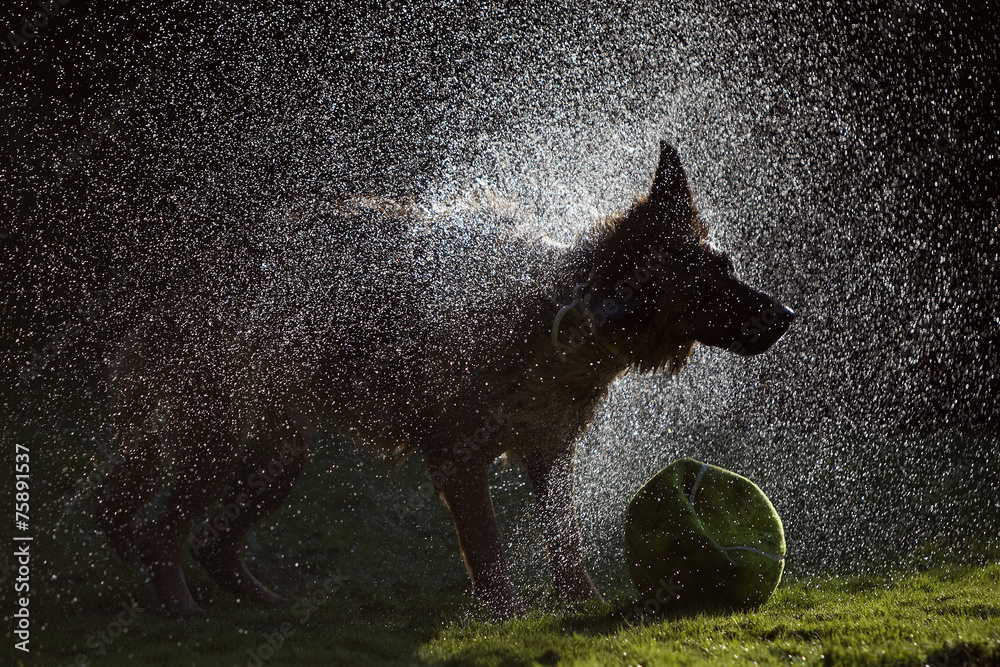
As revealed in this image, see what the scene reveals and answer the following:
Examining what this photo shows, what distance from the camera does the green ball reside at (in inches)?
115

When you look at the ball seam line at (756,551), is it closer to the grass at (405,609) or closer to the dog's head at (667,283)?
the grass at (405,609)

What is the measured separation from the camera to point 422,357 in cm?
364

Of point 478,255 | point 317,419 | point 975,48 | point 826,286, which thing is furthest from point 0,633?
point 975,48

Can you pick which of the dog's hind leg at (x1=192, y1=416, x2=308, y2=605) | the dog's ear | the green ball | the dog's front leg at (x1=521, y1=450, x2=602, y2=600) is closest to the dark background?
the dog's front leg at (x1=521, y1=450, x2=602, y2=600)

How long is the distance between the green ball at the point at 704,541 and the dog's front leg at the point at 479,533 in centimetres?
59

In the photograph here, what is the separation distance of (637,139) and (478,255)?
288 cm

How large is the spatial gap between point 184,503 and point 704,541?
8.87 feet

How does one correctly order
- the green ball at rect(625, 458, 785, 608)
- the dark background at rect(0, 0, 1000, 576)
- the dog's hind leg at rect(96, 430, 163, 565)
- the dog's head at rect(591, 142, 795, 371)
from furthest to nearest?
the dark background at rect(0, 0, 1000, 576) → the dog's hind leg at rect(96, 430, 163, 565) → the dog's head at rect(591, 142, 795, 371) → the green ball at rect(625, 458, 785, 608)

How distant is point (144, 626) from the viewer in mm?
3359

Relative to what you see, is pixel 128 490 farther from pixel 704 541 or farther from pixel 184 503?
→ pixel 704 541

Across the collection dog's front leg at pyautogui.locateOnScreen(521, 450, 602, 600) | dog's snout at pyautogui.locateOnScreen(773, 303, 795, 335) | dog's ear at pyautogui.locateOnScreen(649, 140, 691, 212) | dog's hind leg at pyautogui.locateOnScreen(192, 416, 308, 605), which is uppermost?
dog's ear at pyautogui.locateOnScreen(649, 140, 691, 212)

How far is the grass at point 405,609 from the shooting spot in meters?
2.39

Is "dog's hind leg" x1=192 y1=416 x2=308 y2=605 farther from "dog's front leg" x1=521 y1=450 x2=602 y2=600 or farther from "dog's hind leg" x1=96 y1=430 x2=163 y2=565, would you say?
"dog's front leg" x1=521 y1=450 x2=602 y2=600

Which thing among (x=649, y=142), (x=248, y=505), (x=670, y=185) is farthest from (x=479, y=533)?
(x=649, y=142)
